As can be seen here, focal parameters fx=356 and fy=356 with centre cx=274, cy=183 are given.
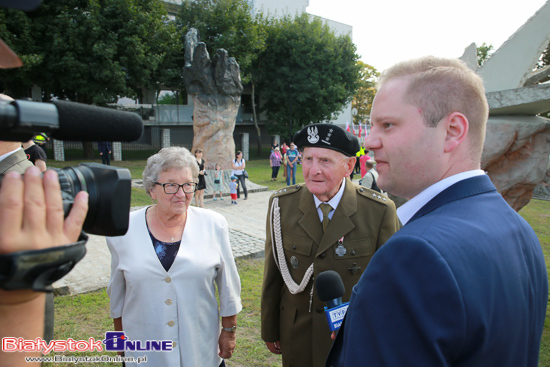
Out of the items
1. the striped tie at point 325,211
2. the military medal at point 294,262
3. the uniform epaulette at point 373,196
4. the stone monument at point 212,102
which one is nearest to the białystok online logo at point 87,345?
the military medal at point 294,262

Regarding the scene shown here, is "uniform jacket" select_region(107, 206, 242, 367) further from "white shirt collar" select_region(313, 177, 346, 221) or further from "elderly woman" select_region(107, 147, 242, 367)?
"white shirt collar" select_region(313, 177, 346, 221)

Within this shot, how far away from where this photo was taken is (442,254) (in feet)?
3.23

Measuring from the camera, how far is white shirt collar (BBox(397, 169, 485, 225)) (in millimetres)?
1233

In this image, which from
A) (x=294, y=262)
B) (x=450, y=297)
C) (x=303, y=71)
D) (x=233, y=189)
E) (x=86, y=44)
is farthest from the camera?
(x=303, y=71)

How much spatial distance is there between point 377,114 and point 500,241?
60 cm

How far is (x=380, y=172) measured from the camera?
1398 mm

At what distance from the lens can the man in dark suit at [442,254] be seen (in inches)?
38.4

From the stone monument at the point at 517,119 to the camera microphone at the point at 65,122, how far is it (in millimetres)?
4658

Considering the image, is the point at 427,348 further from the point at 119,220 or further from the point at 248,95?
the point at 248,95

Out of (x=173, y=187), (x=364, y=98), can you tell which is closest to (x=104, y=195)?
(x=173, y=187)

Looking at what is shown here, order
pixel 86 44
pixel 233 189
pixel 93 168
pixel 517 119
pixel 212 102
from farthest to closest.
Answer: pixel 86 44 → pixel 212 102 → pixel 233 189 → pixel 517 119 → pixel 93 168

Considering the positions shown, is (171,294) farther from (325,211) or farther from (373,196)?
(373,196)

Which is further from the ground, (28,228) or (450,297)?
(28,228)

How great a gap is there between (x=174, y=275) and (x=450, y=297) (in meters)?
1.89
